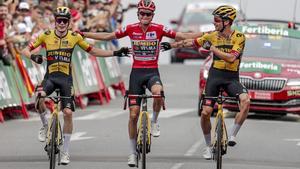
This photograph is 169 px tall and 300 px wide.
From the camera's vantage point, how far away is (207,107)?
1641 centimetres

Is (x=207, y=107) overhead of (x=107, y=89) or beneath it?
overhead

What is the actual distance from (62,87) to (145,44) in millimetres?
1195

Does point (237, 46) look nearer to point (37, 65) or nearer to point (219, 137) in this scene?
point (219, 137)

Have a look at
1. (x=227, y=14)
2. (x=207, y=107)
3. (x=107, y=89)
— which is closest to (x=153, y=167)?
(x=207, y=107)

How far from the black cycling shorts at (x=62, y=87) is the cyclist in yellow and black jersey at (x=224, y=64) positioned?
1305 mm

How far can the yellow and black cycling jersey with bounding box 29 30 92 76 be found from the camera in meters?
16.7

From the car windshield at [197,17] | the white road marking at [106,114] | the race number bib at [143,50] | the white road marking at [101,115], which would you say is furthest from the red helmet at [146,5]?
the car windshield at [197,17]

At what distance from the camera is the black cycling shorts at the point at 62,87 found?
54.1ft

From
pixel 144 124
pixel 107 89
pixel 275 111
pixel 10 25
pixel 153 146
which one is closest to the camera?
pixel 144 124

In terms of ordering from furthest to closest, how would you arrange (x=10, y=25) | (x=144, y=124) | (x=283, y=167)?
(x=10, y=25)
(x=283, y=167)
(x=144, y=124)

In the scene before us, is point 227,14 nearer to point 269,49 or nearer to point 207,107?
point 207,107

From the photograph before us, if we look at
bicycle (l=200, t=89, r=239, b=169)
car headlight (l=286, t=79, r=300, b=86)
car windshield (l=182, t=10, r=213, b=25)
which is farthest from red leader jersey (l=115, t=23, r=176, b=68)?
car windshield (l=182, t=10, r=213, b=25)

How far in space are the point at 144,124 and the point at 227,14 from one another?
71.9 inches

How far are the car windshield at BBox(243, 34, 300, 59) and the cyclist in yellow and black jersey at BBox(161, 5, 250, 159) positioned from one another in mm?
7655
